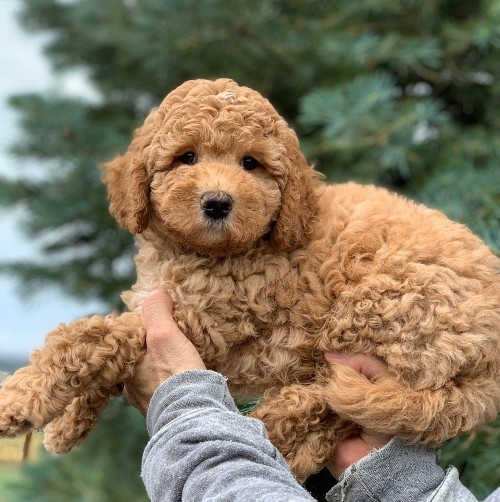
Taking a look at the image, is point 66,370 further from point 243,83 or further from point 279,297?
point 243,83

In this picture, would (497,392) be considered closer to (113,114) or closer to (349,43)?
(349,43)

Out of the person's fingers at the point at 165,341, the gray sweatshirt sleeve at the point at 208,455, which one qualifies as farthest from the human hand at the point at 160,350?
the gray sweatshirt sleeve at the point at 208,455

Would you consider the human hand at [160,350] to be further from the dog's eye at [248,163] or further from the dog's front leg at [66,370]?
the dog's eye at [248,163]

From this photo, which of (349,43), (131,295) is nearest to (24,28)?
(349,43)

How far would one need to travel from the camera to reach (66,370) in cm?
196

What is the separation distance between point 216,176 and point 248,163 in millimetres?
183

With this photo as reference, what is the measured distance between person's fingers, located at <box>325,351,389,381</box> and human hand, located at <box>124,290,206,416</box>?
43 centimetres

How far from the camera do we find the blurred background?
344 cm

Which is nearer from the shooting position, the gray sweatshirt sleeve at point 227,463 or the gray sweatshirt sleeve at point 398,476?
the gray sweatshirt sleeve at point 227,463

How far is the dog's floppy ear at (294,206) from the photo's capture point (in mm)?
→ 2154

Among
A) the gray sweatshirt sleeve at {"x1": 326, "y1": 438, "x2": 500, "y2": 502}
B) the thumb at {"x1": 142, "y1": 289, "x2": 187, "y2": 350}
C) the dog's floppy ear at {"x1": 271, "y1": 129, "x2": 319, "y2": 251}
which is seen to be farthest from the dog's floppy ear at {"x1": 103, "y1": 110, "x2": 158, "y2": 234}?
the gray sweatshirt sleeve at {"x1": 326, "y1": 438, "x2": 500, "y2": 502}

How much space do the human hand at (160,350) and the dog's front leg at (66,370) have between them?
0.05 metres

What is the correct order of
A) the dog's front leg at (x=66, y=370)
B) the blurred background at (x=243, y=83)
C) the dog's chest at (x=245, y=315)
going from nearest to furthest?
the dog's front leg at (x=66, y=370) < the dog's chest at (x=245, y=315) < the blurred background at (x=243, y=83)

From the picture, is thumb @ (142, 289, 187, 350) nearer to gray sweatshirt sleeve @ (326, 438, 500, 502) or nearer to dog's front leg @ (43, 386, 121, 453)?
dog's front leg @ (43, 386, 121, 453)
